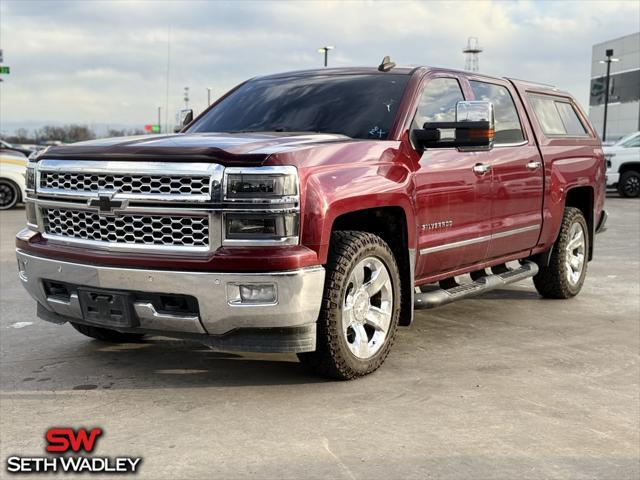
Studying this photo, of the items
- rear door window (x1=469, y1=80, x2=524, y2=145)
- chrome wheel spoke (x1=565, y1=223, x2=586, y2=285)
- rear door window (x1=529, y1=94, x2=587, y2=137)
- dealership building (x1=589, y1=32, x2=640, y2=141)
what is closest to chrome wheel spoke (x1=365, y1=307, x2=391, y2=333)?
rear door window (x1=469, y1=80, x2=524, y2=145)

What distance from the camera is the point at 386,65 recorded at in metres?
5.57

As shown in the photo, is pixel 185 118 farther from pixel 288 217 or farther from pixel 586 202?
pixel 586 202

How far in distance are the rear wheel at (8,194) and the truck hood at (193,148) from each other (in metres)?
12.6

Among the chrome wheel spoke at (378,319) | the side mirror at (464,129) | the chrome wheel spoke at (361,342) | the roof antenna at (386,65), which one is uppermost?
the roof antenna at (386,65)

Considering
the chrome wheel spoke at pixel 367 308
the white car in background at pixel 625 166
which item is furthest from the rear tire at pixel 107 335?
the white car in background at pixel 625 166

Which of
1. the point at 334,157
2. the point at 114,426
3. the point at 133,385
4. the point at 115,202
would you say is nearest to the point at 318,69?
the point at 334,157

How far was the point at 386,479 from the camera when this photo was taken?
3166mm

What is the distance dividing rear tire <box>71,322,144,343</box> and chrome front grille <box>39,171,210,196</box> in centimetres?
119

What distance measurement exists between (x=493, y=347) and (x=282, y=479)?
261 centimetres

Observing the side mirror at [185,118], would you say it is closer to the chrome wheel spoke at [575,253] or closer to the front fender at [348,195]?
the front fender at [348,195]

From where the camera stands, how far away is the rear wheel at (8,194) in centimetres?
1628

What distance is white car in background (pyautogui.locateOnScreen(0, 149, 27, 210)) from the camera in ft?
52.5

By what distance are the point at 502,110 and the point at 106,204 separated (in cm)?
341

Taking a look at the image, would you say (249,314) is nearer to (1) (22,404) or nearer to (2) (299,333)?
(2) (299,333)
